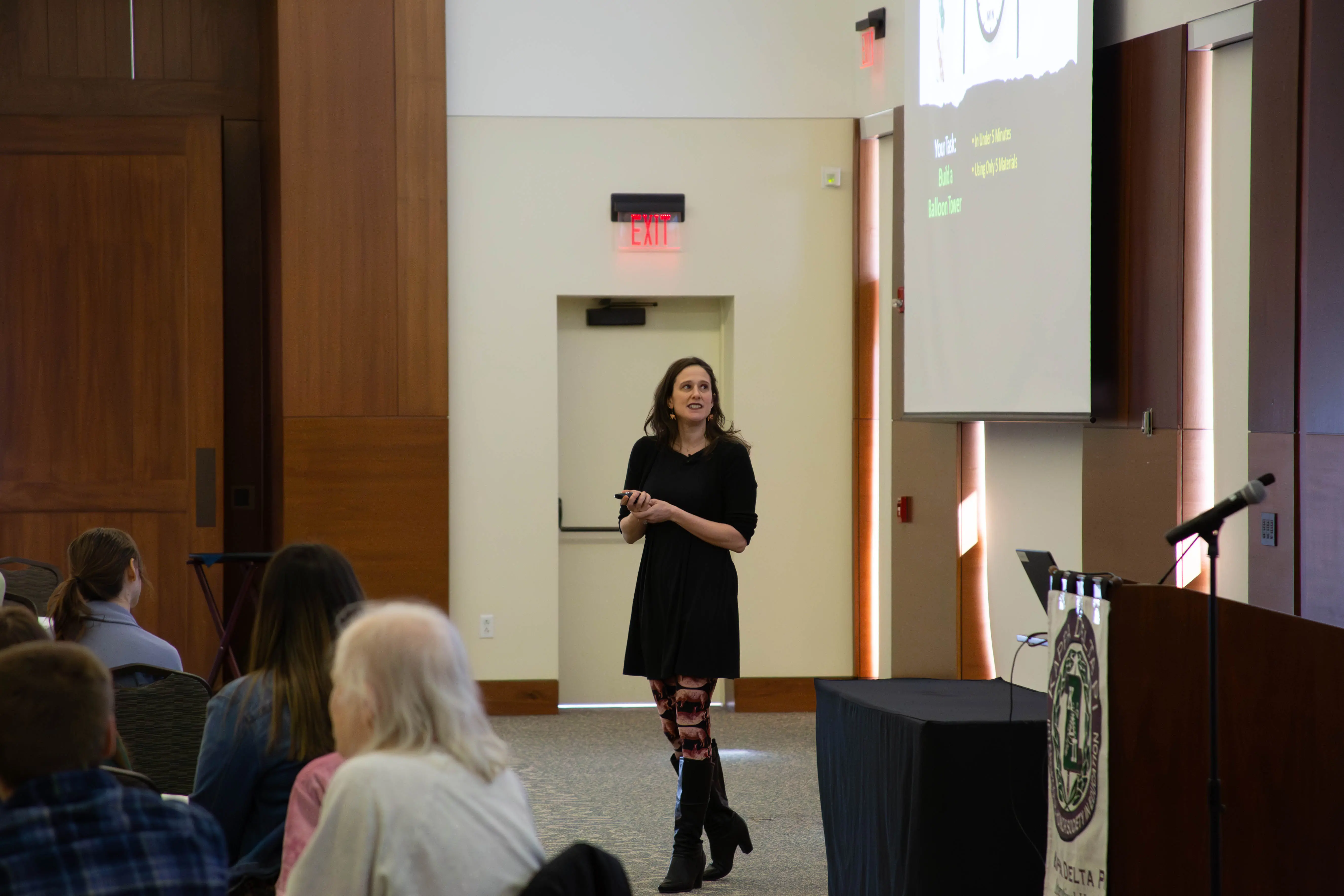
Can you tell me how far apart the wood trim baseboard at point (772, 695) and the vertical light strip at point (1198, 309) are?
2.71 meters

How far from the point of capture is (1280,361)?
158 inches

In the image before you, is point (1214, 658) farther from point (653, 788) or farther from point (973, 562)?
point (973, 562)

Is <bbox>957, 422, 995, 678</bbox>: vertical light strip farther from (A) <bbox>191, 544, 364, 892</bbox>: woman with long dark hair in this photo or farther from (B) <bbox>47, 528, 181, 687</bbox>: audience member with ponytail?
(A) <bbox>191, 544, 364, 892</bbox>: woman with long dark hair

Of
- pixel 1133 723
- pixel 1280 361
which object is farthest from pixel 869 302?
pixel 1133 723

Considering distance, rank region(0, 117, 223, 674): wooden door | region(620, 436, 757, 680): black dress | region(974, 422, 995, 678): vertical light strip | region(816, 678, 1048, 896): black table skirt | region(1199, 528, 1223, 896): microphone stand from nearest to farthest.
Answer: region(1199, 528, 1223, 896): microphone stand → region(816, 678, 1048, 896): black table skirt → region(620, 436, 757, 680): black dress → region(974, 422, 995, 678): vertical light strip → region(0, 117, 223, 674): wooden door

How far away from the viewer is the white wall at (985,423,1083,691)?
5195mm

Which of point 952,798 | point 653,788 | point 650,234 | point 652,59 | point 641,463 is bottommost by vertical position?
point 653,788

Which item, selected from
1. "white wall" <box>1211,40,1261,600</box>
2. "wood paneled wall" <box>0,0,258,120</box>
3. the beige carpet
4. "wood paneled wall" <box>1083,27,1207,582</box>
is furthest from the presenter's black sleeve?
"wood paneled wall" <box>0,0,258,120</box>

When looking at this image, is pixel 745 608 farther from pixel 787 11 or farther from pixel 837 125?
pixel 787 11

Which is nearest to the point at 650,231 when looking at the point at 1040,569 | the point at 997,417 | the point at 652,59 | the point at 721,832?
the point at 652,59

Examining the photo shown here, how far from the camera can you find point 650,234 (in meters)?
6.79

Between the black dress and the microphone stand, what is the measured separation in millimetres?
1427

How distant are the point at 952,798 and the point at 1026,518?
258 centimetres

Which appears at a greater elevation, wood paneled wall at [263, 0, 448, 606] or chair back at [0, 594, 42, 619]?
wood paneled wall at [263, 0, 448, 606]
